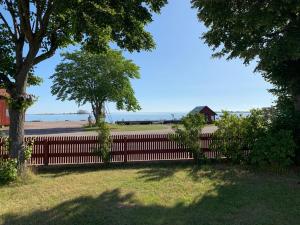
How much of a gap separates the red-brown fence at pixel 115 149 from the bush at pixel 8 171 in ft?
7.21

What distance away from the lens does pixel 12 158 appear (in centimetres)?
1013

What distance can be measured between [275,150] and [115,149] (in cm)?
556

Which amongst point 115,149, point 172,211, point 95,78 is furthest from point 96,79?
point 172,211

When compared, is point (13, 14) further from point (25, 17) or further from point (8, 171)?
point (8, 171)

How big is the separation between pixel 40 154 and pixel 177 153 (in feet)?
16.4

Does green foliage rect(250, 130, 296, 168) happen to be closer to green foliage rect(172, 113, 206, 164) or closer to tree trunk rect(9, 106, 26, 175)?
green foliage rect(172, 113, 206, 164)

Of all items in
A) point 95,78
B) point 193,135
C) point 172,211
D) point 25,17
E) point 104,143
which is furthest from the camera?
point 95,78

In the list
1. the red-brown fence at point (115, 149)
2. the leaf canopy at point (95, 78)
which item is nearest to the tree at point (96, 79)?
the leaf canopy at point (95, 78)

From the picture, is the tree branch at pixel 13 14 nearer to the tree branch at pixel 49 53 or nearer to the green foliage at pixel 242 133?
the tree branch at pixel 49 53

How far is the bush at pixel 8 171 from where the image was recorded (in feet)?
31.3

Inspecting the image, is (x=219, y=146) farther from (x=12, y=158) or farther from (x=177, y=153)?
(x=12, y=158)

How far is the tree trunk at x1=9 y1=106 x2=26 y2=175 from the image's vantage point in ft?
33.5

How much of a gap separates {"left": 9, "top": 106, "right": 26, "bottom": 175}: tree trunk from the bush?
16.3 inches

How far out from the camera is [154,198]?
8.27 m
